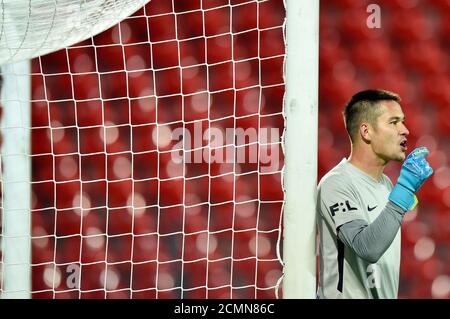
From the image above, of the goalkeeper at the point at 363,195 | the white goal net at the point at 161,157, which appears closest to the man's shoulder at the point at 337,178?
the goalkeeper at the point at 363,195

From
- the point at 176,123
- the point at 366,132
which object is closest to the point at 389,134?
the point at 366,132

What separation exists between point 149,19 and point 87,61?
0.53ft

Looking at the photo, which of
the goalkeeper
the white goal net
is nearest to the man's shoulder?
the goalkeeper

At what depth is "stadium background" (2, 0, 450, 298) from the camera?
5.27ft

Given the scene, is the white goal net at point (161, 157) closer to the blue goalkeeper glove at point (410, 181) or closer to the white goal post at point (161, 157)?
the white goal post at point (161, 157)

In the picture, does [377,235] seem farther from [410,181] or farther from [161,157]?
[161,157]

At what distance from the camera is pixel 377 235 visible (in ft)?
3.45

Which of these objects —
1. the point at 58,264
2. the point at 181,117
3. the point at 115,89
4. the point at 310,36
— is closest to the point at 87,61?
the point at 115,89

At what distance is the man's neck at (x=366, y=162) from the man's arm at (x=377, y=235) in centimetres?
12

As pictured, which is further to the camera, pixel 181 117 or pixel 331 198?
pixel 181 117

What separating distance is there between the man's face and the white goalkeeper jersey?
0.05 meters

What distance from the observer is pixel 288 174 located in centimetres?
117

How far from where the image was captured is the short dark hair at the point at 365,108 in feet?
3.83
